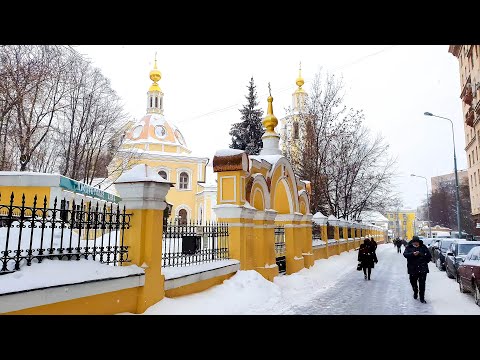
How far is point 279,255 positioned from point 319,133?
13709 mm

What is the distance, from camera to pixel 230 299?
26.9 feet

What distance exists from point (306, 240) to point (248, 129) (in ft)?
71.0

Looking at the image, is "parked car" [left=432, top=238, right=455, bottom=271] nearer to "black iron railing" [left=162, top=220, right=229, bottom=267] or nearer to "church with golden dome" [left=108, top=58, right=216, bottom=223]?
"black iron railing" [left=162, top=220, right=229, bottom=267]

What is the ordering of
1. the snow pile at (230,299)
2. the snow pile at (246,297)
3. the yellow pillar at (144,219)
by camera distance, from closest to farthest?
1. the yellow pillar at (144,219)
2. the snow pile at (230,299)
3. the snow pile at (246,297)

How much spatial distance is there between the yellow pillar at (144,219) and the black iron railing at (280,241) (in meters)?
8.34

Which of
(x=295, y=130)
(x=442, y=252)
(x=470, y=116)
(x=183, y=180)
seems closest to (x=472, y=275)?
(x=442, y=252)

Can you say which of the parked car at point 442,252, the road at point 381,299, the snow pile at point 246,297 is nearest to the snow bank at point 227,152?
the snow pile at point 246,297

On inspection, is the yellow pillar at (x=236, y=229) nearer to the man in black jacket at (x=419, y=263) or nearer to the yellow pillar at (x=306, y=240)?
the man in black jacket at (x=419, y=263)

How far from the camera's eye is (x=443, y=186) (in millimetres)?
60781

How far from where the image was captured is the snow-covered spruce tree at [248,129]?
120 ft

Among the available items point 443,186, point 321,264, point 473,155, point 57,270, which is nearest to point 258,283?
point 57,270

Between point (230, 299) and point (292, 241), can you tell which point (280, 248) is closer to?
point (292, 241)

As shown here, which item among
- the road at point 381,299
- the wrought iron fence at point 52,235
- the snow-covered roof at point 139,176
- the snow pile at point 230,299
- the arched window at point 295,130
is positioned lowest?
the road at point 381,299

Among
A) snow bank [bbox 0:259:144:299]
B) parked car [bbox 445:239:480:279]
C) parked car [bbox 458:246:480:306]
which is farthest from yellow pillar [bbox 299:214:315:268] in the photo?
snow bank [bbox 0:259:144:299]
